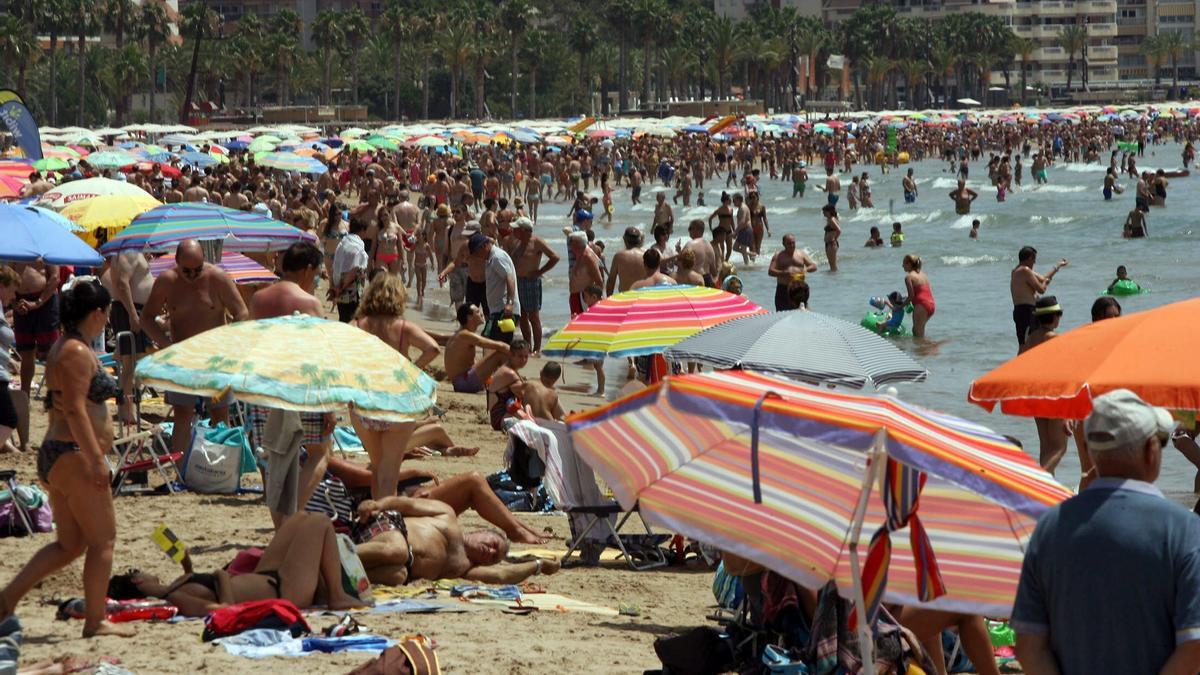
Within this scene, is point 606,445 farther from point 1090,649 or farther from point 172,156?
point 172,156

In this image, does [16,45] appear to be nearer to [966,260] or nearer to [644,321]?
[966,260]

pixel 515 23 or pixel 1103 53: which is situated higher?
pixel 515 23

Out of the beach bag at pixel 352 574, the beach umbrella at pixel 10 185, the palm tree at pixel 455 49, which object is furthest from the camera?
the palm tree at pixel 455 49

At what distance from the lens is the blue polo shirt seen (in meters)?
3.02

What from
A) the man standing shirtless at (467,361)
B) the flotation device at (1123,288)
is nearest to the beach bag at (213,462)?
the man standing shirtless at (467,361)

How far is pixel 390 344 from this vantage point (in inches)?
303

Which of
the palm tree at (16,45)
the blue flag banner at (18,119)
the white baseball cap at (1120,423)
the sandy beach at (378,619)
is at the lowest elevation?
the sandy beach at (378,619)

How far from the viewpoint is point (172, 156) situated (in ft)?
116

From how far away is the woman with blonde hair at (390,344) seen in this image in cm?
722

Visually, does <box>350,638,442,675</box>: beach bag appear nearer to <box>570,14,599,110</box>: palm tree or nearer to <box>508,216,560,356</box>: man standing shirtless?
<box>508,216,560,356</box>: man standing shirtless

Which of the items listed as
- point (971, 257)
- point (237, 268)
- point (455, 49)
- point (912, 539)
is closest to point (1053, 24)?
point (455, 49)

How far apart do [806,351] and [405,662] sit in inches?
119

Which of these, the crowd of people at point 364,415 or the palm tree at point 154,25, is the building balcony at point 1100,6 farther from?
the crowd of people at point 364,415

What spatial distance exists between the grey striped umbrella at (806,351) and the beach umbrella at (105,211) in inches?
264
